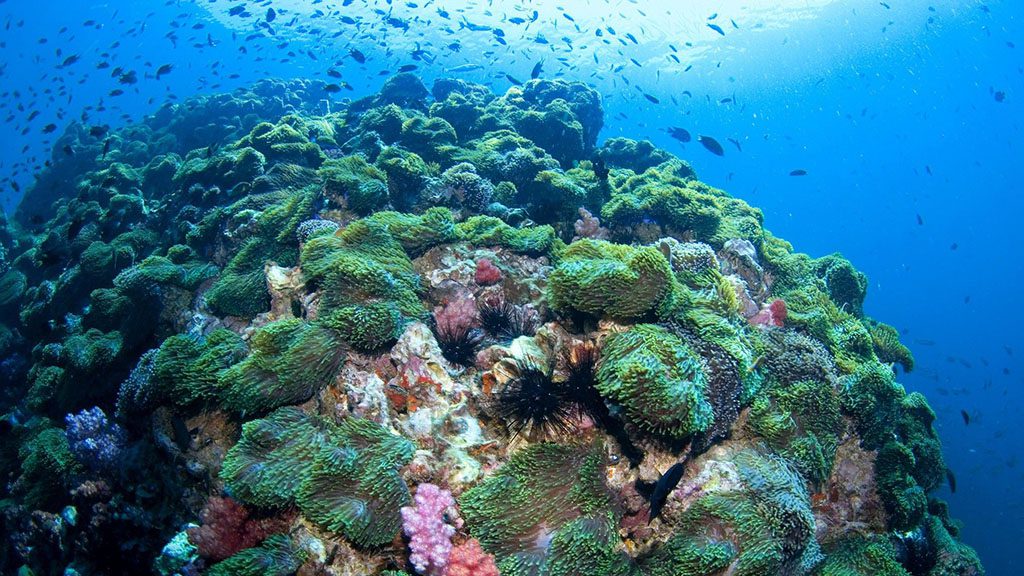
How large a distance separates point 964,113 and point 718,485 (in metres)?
143

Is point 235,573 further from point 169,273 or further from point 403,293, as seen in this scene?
point 169,273

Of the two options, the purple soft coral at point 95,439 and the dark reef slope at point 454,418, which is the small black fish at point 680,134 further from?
the purple soft coral at point 95,439

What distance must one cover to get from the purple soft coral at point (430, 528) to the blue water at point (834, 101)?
54.9 ft

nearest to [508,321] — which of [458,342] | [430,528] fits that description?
[458,342]

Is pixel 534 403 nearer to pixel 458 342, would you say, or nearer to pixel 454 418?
pixel 454 418

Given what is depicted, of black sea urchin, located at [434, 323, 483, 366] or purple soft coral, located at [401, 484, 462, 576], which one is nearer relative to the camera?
purple soft coral, located at [401, 484, 462, 576]

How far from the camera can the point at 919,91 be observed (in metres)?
88.0

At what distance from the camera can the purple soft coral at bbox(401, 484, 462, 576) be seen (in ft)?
11.3

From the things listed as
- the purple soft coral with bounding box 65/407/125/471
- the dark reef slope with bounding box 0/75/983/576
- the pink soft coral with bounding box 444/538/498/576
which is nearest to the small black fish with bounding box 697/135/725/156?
the dark reef slope with bounding box 0/75/983/576

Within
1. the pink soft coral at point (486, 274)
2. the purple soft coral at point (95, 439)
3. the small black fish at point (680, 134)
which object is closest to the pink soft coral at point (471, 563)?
the pink soft coral at point (486, 274)

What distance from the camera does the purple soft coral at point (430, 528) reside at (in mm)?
3455

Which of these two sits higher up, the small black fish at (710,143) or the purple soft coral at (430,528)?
the small black fish at (710,143)

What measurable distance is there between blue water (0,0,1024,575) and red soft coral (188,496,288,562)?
1616cm

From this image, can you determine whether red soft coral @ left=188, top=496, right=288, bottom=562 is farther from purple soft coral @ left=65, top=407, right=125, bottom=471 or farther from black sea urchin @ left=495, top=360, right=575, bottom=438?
purple soft coral @ left=65, top=407, right=125, bottom=471
